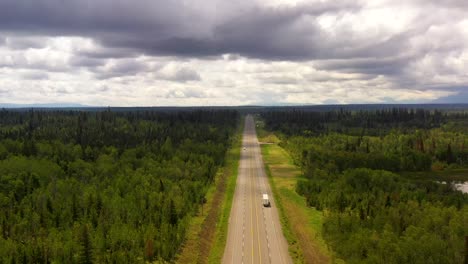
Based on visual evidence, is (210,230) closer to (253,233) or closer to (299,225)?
(253,233)

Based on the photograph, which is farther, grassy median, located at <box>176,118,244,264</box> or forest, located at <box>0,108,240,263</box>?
grassy median, located at <box>176,118,244,264</box>

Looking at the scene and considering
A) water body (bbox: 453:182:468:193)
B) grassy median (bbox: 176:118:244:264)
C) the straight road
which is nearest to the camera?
the straight road

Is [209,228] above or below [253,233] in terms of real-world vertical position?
below

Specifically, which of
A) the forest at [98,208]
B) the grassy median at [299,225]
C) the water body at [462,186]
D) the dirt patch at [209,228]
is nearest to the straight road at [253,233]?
the grassy median at [299,225]

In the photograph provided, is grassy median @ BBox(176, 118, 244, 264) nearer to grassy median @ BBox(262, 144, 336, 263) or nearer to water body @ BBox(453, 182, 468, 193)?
grassy median @ BBox(262, 144, 336, 263)

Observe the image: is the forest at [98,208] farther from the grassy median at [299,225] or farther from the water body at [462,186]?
the water body at [462,186]

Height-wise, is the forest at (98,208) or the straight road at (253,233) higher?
the forest at (98,208)

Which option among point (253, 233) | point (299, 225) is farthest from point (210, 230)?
point (299, 225)

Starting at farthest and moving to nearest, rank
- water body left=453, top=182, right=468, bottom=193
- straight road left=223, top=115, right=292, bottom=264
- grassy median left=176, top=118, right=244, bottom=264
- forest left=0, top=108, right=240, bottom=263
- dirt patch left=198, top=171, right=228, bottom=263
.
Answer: water body left=453, top=182, right=468, bottom=193 → dirt patch left=198, top=171, right=228, bottom=263 → grassy median left=176, top=118, right=244, bottom=264 → straight road left=223, top=115, right=292, bottom=264 → forest left=0, top=108, right=240, bottom=263

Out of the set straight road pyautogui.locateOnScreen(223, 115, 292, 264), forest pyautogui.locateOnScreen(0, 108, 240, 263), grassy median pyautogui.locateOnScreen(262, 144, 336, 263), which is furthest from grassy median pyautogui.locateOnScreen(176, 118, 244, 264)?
grassy median pyautogui.locateOnScreen(262, 144, 336, 263)

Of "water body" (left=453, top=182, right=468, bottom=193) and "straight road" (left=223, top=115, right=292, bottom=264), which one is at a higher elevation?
"straight road" (left=223, top=115, right=292, bottom=264)

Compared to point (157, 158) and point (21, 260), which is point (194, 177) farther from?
point (21, 260)
